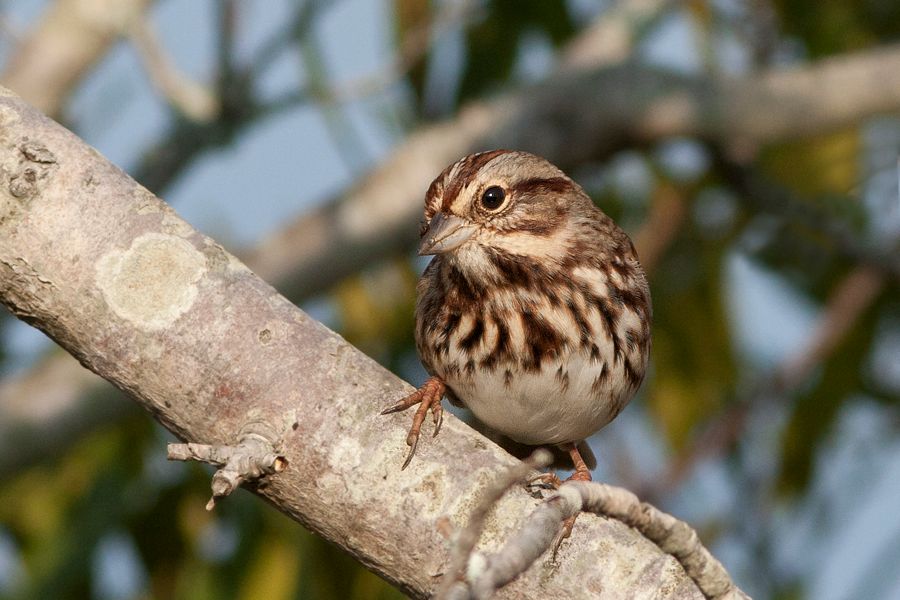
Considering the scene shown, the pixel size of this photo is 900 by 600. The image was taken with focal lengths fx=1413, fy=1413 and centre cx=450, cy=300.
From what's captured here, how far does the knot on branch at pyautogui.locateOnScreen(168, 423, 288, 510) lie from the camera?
7.87ft

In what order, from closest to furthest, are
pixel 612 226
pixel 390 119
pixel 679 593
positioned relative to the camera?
pixel 679 593 → pixel 612 226 → pixel 390 119

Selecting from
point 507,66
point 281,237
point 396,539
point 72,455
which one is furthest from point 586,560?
point 507,66

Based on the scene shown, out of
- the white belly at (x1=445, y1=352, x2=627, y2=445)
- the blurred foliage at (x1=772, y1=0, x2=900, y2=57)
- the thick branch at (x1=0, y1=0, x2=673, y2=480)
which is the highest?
the blurred foliage at (x1=772, y1=0, x2=900, y2=57)

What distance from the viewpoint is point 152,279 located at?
2.56 m

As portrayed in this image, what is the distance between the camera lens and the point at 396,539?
99.2 inches

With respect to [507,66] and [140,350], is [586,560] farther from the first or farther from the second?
[507,66]

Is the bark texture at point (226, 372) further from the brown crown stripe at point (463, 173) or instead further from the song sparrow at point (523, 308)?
the brown crown stripe at point (463, 173)

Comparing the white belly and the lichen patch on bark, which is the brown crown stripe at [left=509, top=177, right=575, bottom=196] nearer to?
the white belly

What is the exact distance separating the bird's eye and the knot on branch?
1166mm

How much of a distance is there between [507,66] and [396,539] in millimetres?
4157

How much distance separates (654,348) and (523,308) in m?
2.90

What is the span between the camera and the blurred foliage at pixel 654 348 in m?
5.09

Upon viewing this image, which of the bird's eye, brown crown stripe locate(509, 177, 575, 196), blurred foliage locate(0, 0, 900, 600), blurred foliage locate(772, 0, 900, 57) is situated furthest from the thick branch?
blurred foliage locate(772, 0, 900, 57)

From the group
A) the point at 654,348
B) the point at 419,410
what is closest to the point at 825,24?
the point at 654,348
